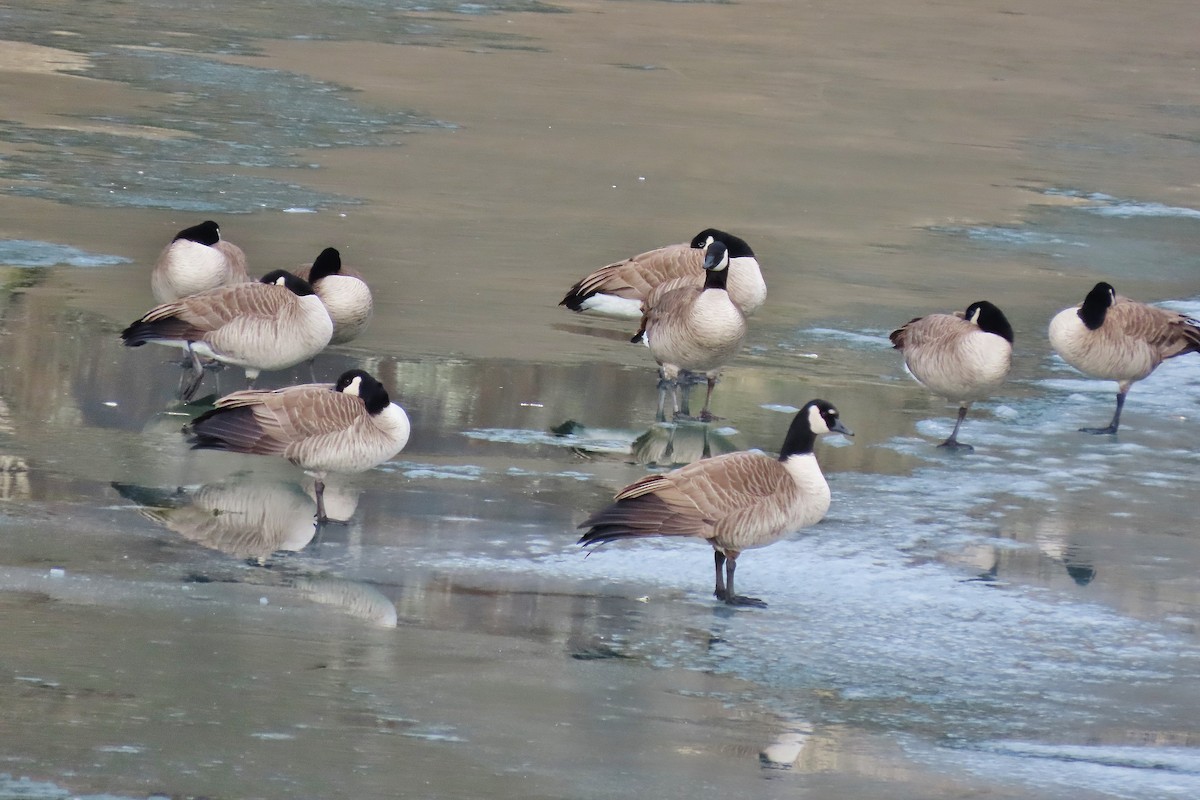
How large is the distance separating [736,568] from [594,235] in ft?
22.5

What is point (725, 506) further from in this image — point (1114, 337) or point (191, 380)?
point (191, 380)

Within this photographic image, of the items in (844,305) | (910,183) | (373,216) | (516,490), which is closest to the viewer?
(516,490)

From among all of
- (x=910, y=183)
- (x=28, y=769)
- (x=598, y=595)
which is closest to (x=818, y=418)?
(x=598, y=595)

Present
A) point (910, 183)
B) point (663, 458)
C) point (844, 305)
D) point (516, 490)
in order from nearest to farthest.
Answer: point (516, 490) → point (663, 458) → point (844, 305) → point (910, 183)

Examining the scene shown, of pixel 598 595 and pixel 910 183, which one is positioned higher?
pixel 910 183

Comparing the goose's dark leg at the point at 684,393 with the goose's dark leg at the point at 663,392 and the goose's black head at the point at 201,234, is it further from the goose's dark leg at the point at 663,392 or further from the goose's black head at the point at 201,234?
the goose's black head at the point at 201,234

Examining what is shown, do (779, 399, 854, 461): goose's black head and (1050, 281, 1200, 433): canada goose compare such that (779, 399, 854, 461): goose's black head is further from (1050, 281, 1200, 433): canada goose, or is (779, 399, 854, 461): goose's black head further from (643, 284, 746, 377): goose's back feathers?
(1050, 281, 1200, 433): canada goose

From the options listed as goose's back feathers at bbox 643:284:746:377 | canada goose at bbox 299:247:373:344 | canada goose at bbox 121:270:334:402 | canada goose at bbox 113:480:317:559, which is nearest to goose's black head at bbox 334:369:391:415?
canada goose at bbox 113:480:317:559

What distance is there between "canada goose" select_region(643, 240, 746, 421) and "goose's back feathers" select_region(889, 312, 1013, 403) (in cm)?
102

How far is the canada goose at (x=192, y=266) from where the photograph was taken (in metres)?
10.2

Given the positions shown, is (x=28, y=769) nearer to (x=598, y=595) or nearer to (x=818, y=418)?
(x=598, y=595)

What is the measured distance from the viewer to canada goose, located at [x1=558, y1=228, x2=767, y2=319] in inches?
431

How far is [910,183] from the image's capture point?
55.3 ft

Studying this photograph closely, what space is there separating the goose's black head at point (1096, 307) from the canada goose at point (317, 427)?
4272 millimetres
